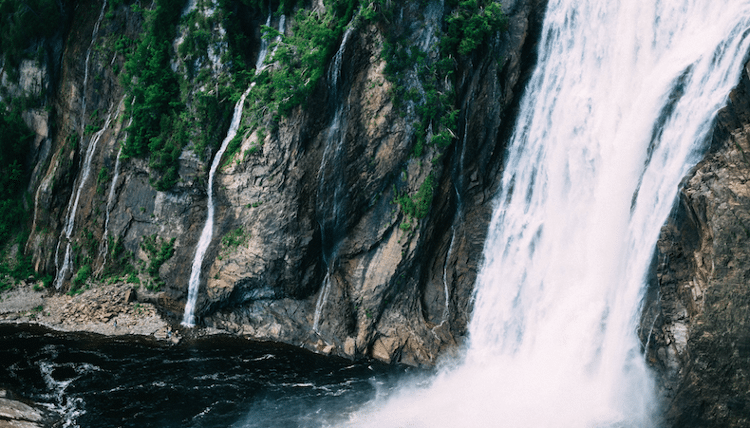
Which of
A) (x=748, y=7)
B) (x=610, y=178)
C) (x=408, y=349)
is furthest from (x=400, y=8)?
(x=408, y=349)

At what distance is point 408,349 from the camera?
20.8 meters

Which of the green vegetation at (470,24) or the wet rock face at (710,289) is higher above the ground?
the green vegetation at (470,24)

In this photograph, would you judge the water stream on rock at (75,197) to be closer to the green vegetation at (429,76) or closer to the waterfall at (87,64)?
the waterfall at (87,64)

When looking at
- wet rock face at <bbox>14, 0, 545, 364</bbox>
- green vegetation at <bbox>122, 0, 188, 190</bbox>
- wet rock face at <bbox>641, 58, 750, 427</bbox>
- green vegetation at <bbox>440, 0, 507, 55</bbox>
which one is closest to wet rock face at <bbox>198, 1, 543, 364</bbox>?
wet rock face at <bbox>14, 0, 545, 364</bbox>

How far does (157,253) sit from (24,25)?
44.3ft

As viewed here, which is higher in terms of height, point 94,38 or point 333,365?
point 94,38

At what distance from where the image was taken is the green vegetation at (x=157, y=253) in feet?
79.8

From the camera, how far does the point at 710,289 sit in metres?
14.6

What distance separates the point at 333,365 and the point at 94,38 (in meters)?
19.6

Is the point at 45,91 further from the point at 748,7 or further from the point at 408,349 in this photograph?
the point at 748,7

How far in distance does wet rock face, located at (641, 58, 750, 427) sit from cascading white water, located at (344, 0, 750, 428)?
56 centimetres

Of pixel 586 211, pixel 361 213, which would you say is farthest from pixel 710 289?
pixel 361 213

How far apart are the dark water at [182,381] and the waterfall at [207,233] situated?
2054 millimetres

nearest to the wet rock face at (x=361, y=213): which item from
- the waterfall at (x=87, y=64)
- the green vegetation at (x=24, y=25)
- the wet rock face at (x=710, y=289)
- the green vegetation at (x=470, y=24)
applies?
the green vegetation at (x=470, y=24)
